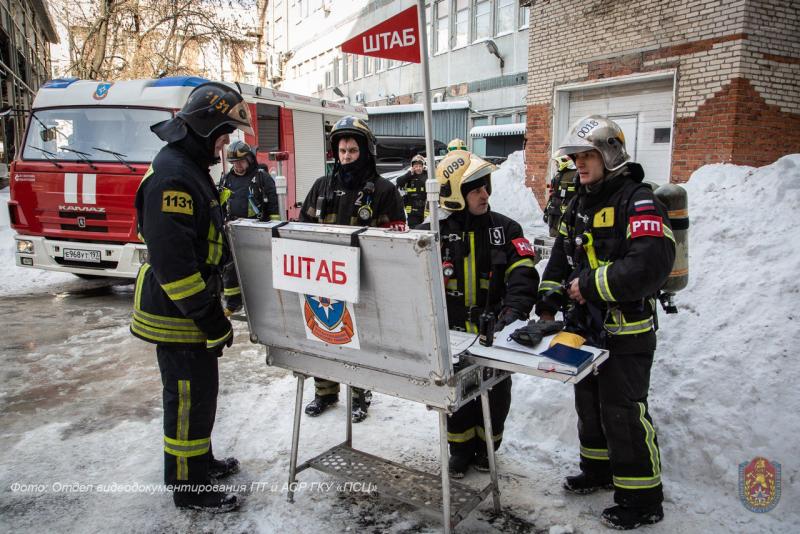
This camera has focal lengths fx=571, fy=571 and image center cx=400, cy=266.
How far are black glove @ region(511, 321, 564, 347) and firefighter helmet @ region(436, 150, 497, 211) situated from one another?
0.80m

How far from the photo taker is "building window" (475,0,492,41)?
22.4m

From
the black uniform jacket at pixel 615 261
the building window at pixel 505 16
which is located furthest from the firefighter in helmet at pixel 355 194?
the building window at pixel 505 16

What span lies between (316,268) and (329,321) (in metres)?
0.27

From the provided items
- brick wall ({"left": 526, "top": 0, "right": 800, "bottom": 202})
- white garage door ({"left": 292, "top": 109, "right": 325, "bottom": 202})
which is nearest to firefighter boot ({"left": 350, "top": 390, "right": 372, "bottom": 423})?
white garage door ({"left": 292, "top": 109, "right": 325, "bottom": 202})

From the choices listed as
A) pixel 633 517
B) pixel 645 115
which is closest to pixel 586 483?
pixel 633 517

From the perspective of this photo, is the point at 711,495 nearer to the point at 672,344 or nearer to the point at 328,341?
the point at 672,344

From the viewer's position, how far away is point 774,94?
9.07 meters

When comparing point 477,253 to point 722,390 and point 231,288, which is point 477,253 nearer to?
point 231,288

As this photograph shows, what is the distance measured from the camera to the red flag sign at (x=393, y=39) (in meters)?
3.62

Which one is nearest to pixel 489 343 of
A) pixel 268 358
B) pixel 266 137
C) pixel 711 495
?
pixel 268 358

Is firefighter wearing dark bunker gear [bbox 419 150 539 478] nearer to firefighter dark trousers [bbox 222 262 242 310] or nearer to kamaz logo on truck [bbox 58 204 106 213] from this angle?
firefighter dark trousers [bbox 222 262 242 310]

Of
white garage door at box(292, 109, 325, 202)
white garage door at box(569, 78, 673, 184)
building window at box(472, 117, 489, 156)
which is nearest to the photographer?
white garage door at box(569, 78, 673, 184)

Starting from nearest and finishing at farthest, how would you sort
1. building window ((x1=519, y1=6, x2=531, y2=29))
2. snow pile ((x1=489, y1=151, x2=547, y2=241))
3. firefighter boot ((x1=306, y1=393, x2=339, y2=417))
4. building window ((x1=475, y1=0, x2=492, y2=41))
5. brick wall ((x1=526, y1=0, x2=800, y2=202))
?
firefighter boot ((x1=306, y1=393, x2=339, y2=417)) < brick wall ((x1=526, y1=0, x2=800, y2=202)) < snow pile ((x1=489, y1=151, x2=547, y2=241)) < building window ((x1=519, y1=6, x2=531, y2=29)) < building window ((x1=475, y1=0, x2=492, y2=41))

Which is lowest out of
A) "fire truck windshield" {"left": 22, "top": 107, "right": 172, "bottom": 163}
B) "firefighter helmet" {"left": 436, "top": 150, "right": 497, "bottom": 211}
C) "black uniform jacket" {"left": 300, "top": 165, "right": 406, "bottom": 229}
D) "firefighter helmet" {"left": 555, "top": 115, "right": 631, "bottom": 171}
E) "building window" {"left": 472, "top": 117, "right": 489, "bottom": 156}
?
"black uniform jacket" {"left": 300, "top": 165, "right": 406, "bottom": 229}
